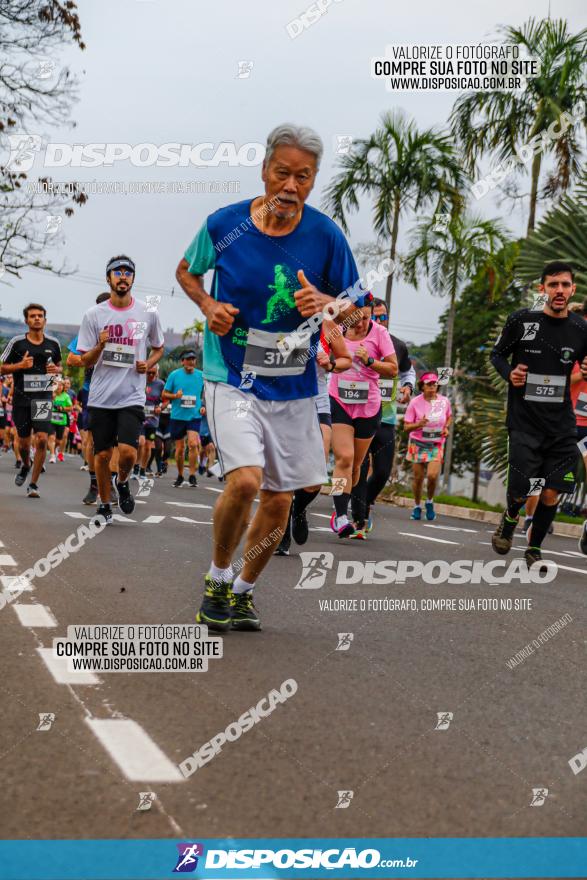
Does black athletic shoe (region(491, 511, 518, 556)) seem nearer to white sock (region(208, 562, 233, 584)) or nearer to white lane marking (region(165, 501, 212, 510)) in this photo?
white sock (region(208, 562, 233, 584))

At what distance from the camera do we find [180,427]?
826 inches

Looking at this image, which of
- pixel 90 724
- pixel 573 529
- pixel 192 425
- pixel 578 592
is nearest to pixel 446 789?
pixel 90 724

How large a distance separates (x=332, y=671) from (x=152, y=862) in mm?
2145

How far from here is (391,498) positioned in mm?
23797

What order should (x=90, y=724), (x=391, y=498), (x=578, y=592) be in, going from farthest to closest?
1. (x=391, y=498)
2. (x=578, y=592)
3. (x=90, y=724)

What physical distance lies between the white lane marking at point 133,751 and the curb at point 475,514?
1448 cm

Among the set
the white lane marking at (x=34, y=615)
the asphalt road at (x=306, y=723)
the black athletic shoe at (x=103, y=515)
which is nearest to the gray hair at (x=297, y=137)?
the asphalt road at (x=306, y=723)

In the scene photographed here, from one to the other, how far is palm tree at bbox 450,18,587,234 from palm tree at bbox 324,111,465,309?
1067 mm

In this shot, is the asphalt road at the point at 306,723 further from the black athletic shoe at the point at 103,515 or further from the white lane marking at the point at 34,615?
the black athletic shoe at the point at 103,515

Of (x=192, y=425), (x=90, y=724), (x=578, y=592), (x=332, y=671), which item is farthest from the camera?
(x=192, y=425)

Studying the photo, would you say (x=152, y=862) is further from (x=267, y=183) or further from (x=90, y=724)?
(x=267, y=183)

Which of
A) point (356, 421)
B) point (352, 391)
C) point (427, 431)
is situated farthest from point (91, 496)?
point (427, 431)

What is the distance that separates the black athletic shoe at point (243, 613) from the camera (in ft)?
18.7

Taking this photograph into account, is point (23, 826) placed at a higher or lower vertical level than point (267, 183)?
lower
